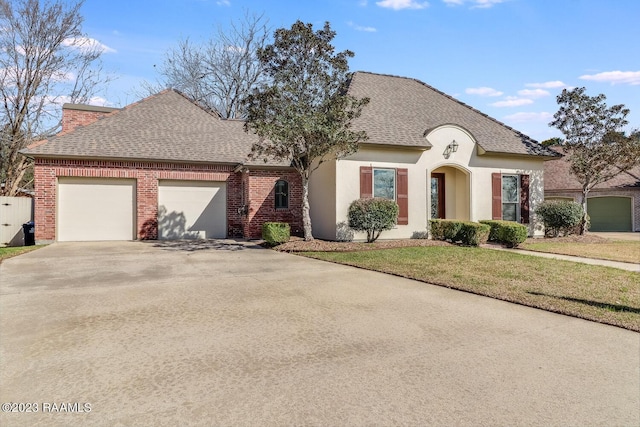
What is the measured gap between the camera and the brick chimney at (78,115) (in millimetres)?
14500

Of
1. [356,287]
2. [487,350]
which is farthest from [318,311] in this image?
[487,350]

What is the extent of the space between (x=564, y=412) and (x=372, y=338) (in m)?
1.74

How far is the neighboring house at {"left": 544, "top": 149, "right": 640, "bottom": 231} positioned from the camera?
21953 millimetres

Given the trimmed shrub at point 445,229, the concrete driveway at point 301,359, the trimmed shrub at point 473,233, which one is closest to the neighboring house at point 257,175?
the trimmed shrub at point 445,229

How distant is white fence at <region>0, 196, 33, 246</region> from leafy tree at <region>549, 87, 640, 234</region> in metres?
21.8

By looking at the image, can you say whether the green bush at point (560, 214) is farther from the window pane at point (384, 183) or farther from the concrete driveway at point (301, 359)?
the concrete driveway at point (301, 359)

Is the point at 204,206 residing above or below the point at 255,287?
above

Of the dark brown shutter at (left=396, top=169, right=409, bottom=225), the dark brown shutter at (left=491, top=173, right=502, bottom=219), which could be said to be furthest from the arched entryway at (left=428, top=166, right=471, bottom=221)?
the dark brown shutter at (left=396, top=169, right=409, bottom=225)

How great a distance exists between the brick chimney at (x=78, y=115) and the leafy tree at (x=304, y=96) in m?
7.85

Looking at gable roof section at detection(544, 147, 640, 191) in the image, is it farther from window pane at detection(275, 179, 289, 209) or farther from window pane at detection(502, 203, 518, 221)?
window pane at detection(275, 179, 289, 209)

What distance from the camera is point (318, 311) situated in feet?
15.7

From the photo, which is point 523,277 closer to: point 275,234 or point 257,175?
point 275,234

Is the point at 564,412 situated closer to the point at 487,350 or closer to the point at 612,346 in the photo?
the point at 487,350

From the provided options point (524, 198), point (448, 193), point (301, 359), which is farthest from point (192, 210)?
point (524, 198)
